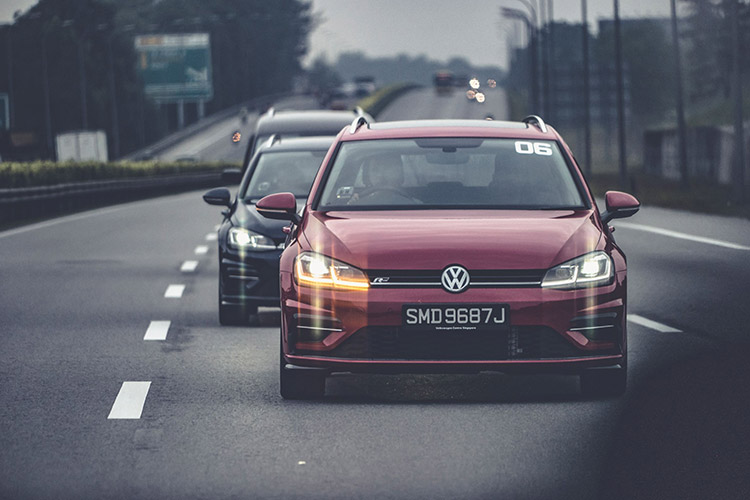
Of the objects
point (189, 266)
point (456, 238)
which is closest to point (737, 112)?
point (189, 266)

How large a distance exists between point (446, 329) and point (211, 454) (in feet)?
4.83

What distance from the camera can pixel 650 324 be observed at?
12852mm

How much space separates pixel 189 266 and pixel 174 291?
3468 millimetres

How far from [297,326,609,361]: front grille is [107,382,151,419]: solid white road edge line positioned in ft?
4.16

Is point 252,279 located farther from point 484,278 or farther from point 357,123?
point 484,278

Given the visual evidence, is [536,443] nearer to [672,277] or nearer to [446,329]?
[446,329]

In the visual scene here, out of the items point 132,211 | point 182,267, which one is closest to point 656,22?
point 132,211

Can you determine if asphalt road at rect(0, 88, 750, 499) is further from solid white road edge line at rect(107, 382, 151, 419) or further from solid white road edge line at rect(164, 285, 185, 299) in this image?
solid white road edge line at rect(164, 285, 185, 299)

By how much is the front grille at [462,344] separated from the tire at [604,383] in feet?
1.30

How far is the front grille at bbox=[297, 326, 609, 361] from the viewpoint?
8.20 meters

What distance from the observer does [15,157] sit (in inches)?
3167

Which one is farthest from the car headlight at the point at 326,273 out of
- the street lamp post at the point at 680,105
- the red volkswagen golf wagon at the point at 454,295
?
the street lamp post at the point at 680,105

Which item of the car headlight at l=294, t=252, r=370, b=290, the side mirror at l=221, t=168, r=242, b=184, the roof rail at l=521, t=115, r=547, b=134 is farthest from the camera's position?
Result: the side mirror at l=221, t=168, r=242, b=184

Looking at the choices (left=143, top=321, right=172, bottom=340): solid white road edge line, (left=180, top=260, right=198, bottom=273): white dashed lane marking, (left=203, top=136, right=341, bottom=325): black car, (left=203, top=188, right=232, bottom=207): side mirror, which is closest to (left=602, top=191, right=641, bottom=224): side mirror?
(left=203, top=136, right=341, bottom=325): black car
